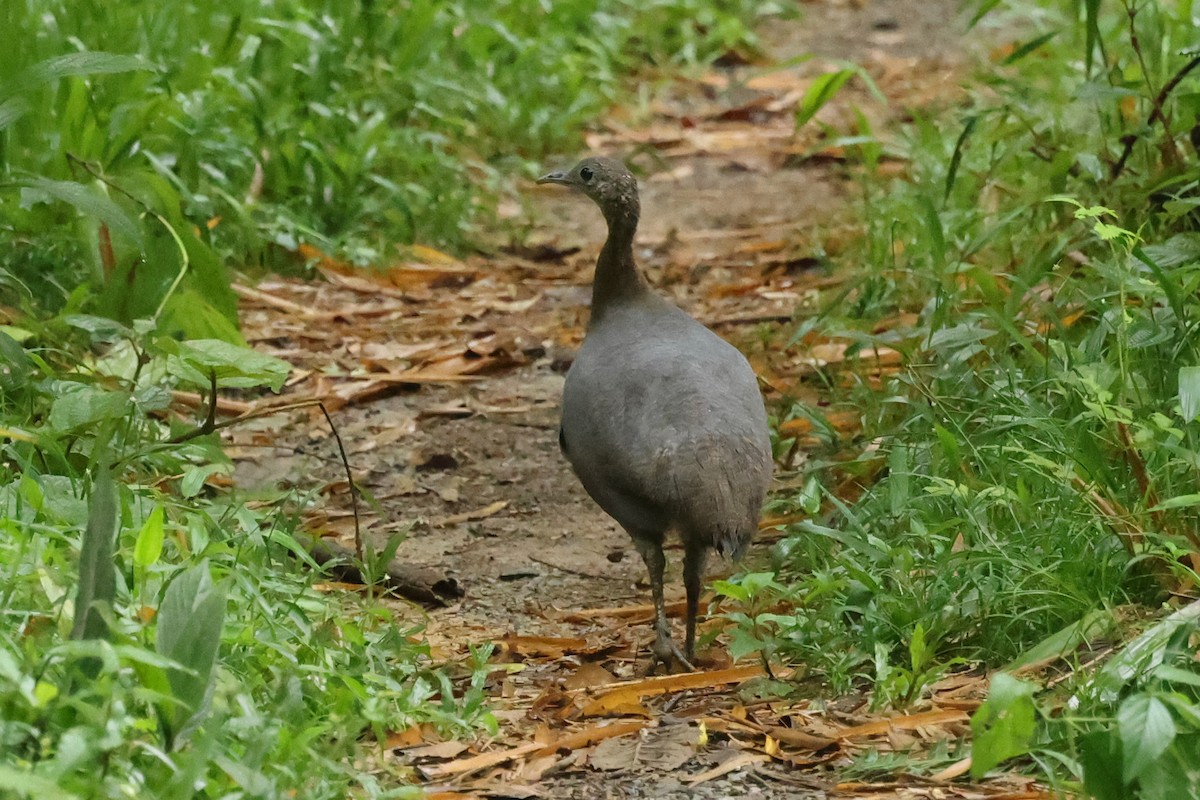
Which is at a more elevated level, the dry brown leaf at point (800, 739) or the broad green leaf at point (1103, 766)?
the broad green leaf at point (1103, 766)

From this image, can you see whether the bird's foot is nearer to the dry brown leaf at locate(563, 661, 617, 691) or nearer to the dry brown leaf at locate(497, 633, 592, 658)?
the dry brown leaf at locate(563, 661, 617, 691)

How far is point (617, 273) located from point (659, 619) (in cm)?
128

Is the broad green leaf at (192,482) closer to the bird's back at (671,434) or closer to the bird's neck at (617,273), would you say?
the bird's back at (671,434)

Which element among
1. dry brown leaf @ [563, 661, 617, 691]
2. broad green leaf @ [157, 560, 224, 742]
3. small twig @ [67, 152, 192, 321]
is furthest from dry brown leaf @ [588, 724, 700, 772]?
small twig @ [67, 152, 192, 321]

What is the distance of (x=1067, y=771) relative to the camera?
9.51 ft

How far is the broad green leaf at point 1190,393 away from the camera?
11.0 ft

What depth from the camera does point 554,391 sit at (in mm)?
5797

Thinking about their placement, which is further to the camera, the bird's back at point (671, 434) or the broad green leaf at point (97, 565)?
the bird's back at point (671, 434)

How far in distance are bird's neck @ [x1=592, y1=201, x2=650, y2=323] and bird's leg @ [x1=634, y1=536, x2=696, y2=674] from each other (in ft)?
3.16

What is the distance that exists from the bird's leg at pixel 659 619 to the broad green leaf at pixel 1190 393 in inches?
47.2

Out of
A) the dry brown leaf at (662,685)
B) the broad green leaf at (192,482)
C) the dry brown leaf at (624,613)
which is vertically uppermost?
the broad green leaf at (192,482)

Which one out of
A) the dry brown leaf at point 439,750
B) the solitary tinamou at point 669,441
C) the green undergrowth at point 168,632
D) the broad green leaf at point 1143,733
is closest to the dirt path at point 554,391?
the dry brown leaf at point 439,750

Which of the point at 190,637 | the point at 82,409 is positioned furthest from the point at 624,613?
the point at 190,637

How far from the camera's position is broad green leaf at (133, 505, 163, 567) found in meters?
3.08
